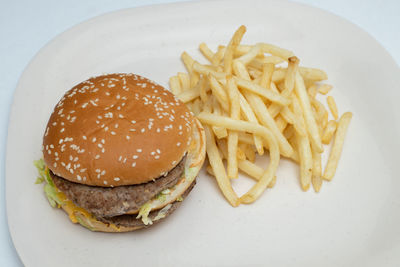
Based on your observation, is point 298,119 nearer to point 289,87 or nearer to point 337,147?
point 289,87

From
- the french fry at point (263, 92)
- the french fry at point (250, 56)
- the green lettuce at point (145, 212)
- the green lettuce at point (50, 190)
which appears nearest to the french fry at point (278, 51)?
the french fry at point (250, 56)

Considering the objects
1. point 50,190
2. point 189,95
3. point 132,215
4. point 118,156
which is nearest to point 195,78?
point 189,95

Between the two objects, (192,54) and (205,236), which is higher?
(192,54)

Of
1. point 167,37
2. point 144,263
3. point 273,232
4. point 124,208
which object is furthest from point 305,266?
point 167,37

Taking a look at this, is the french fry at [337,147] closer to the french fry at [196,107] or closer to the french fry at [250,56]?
the french fry at [250,56]

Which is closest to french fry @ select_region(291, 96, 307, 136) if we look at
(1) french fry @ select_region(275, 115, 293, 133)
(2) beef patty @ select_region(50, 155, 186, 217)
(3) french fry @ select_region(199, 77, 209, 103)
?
(1) french fry @ select_region(275, 115, 293, 133)

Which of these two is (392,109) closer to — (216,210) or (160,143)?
(216,210)
